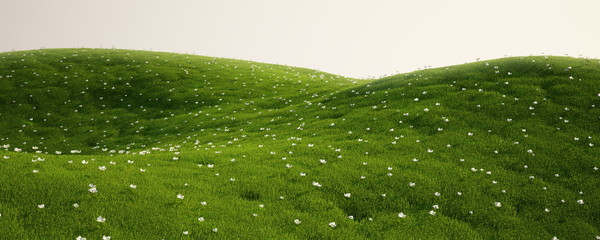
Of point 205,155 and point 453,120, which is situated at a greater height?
point 453,120

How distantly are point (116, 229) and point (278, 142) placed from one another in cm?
1290

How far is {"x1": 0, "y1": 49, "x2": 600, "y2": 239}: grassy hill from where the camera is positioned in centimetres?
1170

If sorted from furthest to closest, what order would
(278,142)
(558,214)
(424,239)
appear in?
1. (278,142)
2. (558,214)
3. (424,239)

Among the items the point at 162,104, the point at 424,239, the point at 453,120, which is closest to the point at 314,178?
the point at 424,239

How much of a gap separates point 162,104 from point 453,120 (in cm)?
3008

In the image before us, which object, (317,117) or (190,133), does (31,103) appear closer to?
(190,133)

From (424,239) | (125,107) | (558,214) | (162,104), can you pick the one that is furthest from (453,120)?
(125,107)

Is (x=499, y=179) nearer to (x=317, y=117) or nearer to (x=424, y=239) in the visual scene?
(x=424, y=239)

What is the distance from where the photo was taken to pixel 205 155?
61.6 feet

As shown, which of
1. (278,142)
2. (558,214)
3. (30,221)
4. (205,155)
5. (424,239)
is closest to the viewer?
(30,221)

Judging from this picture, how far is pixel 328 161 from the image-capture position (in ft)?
59.0

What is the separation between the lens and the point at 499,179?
15852 millimetres

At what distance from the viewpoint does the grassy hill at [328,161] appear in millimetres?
11703

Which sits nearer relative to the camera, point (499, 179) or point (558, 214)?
point (558, 214)
